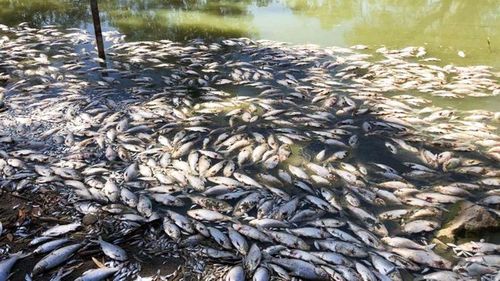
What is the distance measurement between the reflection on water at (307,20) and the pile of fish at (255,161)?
1664 millimetres

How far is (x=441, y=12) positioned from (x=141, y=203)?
10.9 metres

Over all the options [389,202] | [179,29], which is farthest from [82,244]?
[179,29]

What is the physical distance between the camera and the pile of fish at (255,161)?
12.3 feet

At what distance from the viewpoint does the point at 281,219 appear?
421 cm

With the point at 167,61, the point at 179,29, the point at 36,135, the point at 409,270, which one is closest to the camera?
the point at 409,270

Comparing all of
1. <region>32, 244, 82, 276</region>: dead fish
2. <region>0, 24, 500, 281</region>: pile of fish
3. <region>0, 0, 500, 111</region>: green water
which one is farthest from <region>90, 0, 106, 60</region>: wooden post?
<region>32, 244, 82, 276</region>: dead fish

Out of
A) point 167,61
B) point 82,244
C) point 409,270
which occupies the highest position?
point 167,61

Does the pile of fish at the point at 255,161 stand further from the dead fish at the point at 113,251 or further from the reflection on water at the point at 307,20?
the reflection on water at the point at 307,20

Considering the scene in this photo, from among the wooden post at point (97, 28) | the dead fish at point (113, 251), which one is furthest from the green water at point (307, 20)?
the dead fish at point (113, 251)

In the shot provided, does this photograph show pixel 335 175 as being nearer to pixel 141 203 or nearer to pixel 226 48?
pixel 141 203

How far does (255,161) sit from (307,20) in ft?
24.7

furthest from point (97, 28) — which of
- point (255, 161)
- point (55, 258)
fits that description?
point (55, 258)

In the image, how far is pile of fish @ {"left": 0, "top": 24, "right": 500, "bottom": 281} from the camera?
3.75 meters

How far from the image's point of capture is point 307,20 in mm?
11648
